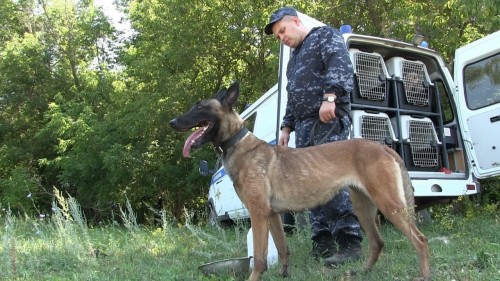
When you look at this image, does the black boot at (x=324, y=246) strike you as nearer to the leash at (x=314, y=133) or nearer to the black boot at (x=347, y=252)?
the black boot at (x=347, y=252)

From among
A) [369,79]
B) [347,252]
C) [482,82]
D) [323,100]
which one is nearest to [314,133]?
[323,100]

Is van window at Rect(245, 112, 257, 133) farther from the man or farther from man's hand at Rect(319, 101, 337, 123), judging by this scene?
man's hand at Rect(319, 101, 337, 123)

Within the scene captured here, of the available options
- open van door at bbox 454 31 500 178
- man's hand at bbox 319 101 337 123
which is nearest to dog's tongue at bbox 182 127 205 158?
man's hand at bbox 319 101 337 123

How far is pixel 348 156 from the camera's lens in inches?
147

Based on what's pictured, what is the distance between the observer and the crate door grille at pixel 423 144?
20.7 ft

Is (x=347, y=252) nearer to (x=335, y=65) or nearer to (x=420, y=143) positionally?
(x=335, y=65)

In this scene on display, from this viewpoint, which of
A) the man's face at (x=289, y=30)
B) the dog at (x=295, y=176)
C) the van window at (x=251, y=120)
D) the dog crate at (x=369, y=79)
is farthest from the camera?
the van window at (x=251, y=120)

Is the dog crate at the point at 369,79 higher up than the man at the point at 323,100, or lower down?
higher up

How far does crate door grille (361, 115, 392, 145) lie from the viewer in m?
6.00

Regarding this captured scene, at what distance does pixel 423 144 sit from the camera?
6.38 metres

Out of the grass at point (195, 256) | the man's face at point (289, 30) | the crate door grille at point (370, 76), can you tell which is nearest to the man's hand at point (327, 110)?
the man's face at point (289, 30)

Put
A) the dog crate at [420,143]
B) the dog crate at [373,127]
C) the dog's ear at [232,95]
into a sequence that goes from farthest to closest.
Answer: the dog crate at [420,143] → the dog crate at [373,127] → the dog's ear at [232,95]

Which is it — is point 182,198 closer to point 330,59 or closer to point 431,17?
point 431,17

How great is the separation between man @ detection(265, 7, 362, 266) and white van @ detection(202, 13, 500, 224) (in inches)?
55.9
